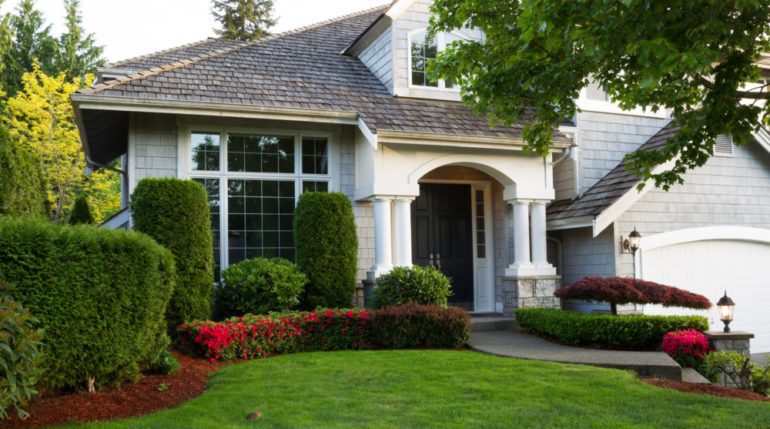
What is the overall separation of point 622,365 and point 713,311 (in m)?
5.57

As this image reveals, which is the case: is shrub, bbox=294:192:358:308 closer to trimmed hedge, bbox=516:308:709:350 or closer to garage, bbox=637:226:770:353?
trimmed hedge, bbox=516:308:709:350

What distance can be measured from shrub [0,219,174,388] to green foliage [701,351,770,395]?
677cm

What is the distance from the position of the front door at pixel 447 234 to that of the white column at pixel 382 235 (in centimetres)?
176

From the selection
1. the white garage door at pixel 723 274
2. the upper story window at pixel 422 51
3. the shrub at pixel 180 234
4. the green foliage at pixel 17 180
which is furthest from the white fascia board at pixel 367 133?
the white garage door at pixel 723 274

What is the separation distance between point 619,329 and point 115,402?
22.3 ft

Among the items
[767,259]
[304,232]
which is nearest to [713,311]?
[767,259]

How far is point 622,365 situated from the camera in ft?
25.6

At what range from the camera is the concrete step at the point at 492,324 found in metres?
11.0

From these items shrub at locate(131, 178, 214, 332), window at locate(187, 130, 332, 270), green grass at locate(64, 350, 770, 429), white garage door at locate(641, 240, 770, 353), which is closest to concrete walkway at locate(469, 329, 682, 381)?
green grass at locate(64, 350, 770, 429)

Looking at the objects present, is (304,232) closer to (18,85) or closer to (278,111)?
(278,111)

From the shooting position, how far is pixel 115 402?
19.2 ft

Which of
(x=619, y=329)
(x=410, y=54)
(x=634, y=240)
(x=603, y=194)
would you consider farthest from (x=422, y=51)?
(x=619, y=329)

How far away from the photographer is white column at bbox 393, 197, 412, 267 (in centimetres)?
1081

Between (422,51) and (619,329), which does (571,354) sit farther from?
(422,51)
